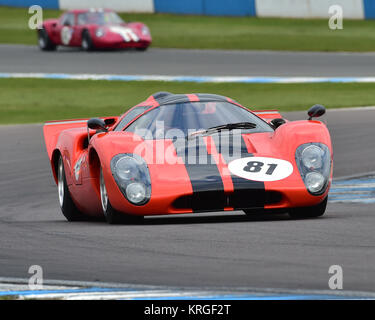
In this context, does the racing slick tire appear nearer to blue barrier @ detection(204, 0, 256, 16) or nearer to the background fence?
the background fence

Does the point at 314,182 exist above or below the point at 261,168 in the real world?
below

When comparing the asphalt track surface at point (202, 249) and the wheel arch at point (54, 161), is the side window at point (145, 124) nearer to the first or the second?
the asphalt track surface at point (202, 249)

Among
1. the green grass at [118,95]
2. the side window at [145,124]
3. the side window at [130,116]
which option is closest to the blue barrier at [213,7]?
the green grass at [118,95]

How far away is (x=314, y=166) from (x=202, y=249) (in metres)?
1.78

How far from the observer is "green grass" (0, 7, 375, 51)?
2741 centimetres

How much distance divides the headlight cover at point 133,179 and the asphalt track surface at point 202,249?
0.22 meters

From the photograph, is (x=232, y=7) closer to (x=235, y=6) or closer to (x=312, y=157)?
(x=235, y=6)

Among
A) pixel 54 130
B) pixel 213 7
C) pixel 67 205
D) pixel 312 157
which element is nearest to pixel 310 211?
pixel 312 157

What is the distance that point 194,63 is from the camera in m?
24.1

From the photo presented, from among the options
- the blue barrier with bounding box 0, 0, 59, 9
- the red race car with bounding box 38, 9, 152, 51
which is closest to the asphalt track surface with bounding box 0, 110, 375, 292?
the red race car with bounding box 38, 9, 152, 51

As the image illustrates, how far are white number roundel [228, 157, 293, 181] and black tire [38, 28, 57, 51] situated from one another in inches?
836

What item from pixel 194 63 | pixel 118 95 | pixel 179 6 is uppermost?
pixel 179 6

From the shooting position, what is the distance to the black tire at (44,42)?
28.0m
